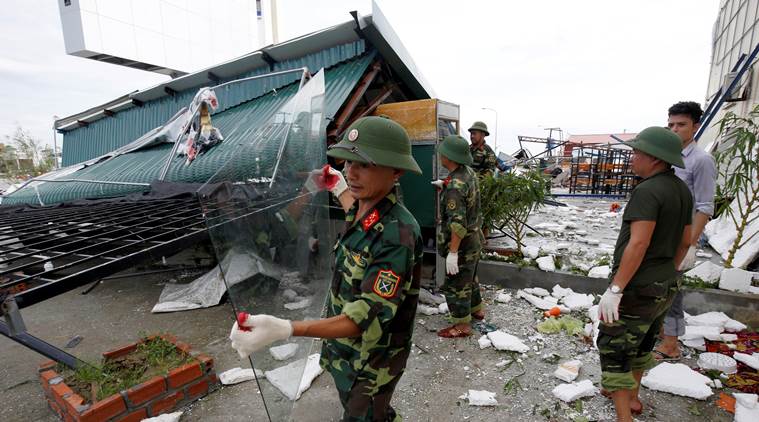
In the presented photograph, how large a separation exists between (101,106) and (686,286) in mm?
11272

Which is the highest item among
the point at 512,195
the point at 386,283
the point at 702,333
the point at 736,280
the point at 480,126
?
the point at 480,126

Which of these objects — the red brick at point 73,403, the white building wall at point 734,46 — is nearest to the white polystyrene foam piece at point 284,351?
the red brick at point 73,403

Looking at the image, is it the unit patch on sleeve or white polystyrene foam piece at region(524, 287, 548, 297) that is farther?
white polystyrene foam piece at region(524, 287, 548, 297)

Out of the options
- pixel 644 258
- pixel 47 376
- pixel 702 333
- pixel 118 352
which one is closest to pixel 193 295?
pixel 118 352

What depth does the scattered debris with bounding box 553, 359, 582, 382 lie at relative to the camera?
8.21 ft

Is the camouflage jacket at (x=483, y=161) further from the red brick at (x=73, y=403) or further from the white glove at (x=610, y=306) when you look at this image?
the red brick at (x=73, y=403)

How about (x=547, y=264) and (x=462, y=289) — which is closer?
(x=462, y=289)

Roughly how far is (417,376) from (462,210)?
1338 mm

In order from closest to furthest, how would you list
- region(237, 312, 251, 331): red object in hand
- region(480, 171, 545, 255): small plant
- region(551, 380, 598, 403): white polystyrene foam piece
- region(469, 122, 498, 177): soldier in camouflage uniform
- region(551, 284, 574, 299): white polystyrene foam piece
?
region(237, 312, 251, 331): red object in hand
region(551, 380, 598, 403): white polystyrene foam piece
region(551, 284, 574, 299): white polystyrene foam piece
region(480, 171, 545, 255): small plant
region(469, 122, 498, 177): soldier in camouflage uniform

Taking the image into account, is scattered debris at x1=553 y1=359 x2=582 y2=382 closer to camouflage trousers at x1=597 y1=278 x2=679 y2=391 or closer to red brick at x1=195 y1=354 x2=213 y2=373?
camouflage trousers at x1=597 y1=278 x2=679 y2=391

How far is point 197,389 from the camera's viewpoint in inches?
98.6

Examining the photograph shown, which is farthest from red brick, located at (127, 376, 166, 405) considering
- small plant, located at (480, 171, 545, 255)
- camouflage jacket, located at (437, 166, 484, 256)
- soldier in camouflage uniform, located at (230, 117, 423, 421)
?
small plant, located at (480, 171, 545, 255)

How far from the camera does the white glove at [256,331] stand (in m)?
1.02

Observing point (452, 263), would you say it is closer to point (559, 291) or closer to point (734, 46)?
point (559, 291)
